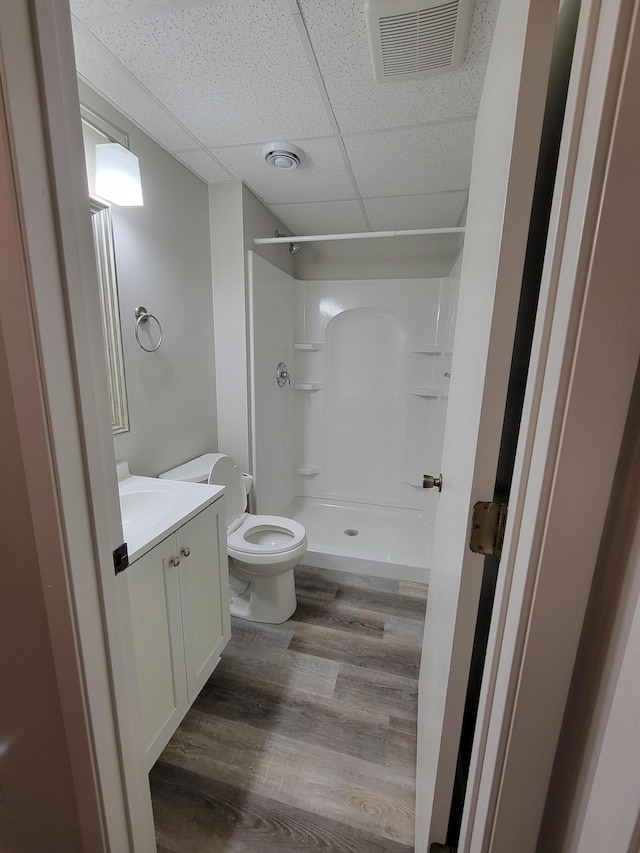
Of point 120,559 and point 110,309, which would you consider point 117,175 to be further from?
point 120,559

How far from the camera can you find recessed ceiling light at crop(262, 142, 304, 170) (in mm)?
1559

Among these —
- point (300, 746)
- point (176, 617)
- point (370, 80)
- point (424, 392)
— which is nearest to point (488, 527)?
point (176, 617)

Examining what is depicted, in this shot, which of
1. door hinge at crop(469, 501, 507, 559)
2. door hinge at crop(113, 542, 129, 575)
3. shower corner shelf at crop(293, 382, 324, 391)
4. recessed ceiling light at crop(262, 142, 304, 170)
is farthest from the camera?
shower corner shelf at crop(293, 382, 324, 391)

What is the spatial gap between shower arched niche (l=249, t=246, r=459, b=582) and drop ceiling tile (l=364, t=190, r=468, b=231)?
0.39 m

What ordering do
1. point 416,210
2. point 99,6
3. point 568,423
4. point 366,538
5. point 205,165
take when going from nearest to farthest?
point 568,423 < point 99,6 < point 205,165 < point 416,210 < point 366,538

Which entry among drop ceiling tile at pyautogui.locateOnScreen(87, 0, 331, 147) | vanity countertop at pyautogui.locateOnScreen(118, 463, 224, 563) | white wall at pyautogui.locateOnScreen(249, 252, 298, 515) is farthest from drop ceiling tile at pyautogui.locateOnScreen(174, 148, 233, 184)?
vanity countertop at pyautogui.locateOnScreen(118, 463, 224, 563)

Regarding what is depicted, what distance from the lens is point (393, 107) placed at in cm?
130

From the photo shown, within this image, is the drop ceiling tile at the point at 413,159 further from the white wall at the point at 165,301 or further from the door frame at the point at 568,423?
the door frame at the point at 568,423

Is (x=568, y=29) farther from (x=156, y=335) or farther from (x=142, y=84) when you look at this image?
(x=156, y=335)

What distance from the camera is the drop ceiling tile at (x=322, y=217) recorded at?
86.7 inches

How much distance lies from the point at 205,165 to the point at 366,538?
2.51m

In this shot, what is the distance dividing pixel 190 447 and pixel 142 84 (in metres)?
1.50

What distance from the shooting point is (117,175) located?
124cm

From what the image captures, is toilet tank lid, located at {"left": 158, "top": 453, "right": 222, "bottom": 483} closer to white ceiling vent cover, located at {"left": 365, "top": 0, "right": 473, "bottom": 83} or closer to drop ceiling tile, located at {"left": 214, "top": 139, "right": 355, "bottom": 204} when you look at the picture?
drop ceiling tile, located at {"left": 214, "top": 139, "right": 355, "bottom": 204}
